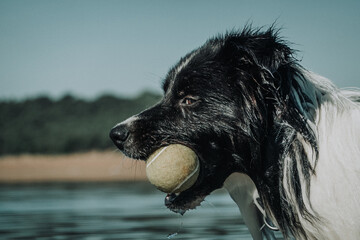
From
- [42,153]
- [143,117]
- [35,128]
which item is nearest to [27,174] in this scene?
[42,153]

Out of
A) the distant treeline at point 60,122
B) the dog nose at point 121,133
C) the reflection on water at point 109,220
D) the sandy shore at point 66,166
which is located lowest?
the reflection on water at point 109,220

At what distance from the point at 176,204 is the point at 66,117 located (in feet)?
142

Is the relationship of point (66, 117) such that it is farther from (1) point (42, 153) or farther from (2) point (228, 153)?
(2) point (228, 153)

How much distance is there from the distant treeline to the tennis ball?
106 ft

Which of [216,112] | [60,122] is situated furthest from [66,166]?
[216,112]

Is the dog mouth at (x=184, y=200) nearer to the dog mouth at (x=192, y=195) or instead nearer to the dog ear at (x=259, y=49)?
the dog mouth at (x=192, y=195)

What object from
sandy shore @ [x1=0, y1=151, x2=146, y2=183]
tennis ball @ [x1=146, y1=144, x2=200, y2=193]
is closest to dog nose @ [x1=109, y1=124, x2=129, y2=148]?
tennis ball @ [x1=146, y1=144, x2=200, y2=193]

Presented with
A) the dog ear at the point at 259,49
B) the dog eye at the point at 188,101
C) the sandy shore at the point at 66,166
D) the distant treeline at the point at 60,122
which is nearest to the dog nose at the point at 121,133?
the dog eye at the point at 188,101

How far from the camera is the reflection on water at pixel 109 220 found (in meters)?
7.30

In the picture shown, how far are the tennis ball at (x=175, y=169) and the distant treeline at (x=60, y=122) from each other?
1273 inches

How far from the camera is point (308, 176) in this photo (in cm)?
376

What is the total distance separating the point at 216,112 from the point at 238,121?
19 centimetres

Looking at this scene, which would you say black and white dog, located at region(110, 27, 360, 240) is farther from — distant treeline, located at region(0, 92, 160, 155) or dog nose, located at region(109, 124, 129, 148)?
distant treeline, located at region(0, 92, 160, 155)

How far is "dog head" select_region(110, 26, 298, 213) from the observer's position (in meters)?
4.05
